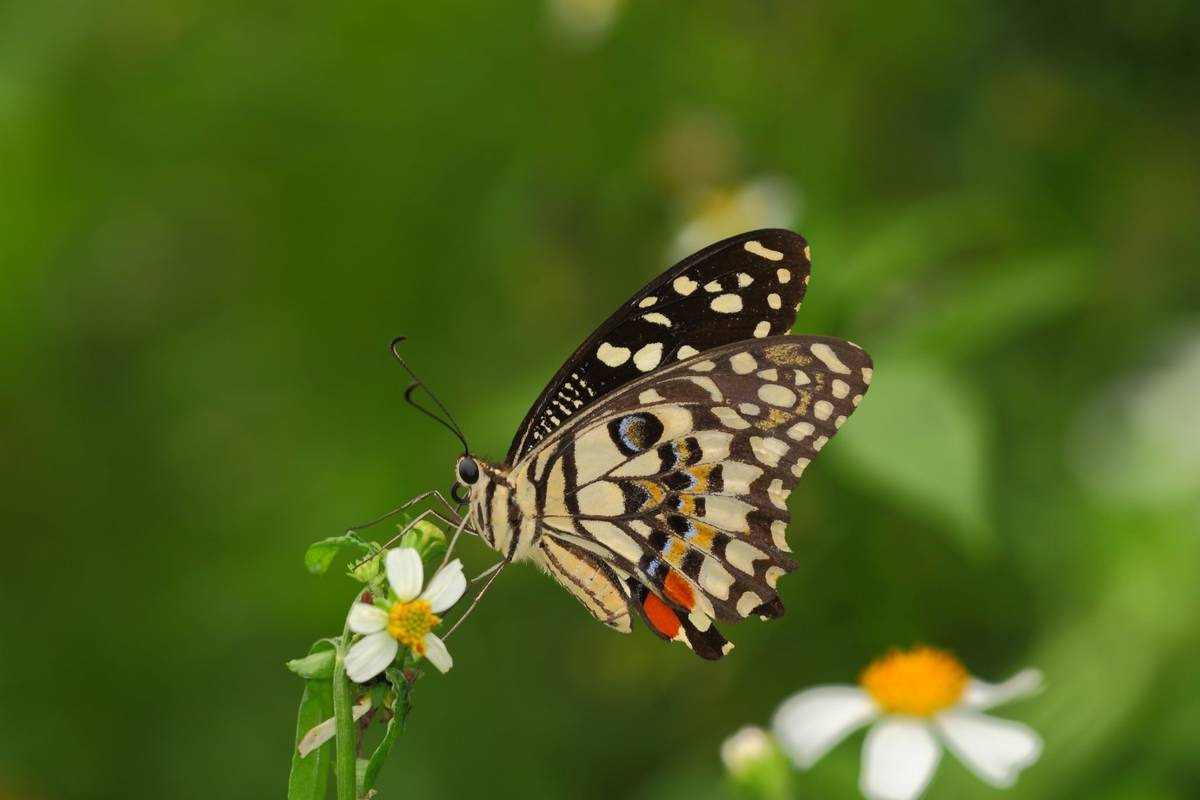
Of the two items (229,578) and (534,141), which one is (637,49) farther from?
(229,578)

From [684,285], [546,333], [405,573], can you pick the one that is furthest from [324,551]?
[546,333]

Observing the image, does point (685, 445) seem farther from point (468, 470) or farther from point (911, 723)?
point (911, 723)

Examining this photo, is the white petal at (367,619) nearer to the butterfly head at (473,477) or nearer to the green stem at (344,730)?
the green stem at (344,730)

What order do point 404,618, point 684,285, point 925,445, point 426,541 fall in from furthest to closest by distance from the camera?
1. point 925,445
2. point 684,285
3. point 426,541
4. point 404,618

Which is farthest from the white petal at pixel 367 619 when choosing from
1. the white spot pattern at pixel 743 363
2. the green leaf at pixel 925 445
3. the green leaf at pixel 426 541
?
the green leaf at pixel 925 445

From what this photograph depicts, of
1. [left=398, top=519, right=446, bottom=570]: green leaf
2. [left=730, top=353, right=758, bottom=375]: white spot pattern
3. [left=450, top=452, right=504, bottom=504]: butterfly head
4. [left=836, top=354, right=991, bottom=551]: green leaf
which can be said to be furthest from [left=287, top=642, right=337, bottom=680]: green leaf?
[left=836, top=354, right=991, bottom=551]: green leaf

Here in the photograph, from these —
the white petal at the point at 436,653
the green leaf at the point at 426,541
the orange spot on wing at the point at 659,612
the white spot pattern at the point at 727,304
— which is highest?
the white spot pattern at the point at 727,304
